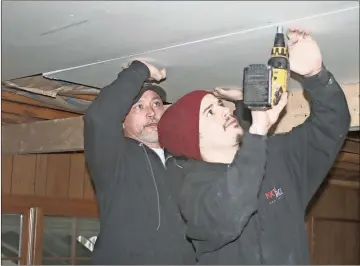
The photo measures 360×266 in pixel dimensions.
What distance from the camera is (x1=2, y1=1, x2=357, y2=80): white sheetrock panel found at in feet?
4.52

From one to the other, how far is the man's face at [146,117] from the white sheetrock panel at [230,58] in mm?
84

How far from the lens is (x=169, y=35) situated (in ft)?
5.32

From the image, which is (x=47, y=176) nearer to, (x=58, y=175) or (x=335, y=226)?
(x=58, y=175)

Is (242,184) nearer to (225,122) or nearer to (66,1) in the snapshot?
(225,122)

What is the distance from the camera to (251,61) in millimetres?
1873

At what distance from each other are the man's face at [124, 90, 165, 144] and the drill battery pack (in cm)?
77

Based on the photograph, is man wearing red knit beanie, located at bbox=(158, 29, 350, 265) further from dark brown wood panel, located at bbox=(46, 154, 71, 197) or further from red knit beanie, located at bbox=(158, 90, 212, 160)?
dark brown wood panel, located at bbox=(46, 154, 71, 197)

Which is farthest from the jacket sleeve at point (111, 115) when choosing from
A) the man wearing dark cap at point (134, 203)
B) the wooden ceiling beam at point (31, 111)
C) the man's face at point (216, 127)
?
the wooden ceiling beam at point (31, 111)

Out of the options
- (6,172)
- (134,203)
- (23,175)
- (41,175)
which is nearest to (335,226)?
(41,175)

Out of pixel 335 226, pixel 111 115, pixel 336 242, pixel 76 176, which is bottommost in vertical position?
pixel 336 242

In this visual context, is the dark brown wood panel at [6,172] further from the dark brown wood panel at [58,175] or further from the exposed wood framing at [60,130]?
the exposed wood framing at [60,130]

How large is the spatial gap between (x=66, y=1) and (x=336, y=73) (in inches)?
39.5

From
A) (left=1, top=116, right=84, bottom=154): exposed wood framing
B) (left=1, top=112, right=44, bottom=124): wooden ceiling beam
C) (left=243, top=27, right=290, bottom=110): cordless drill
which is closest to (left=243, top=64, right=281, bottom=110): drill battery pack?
(left=243, top=27, right=290, bottom=110): cordless drill

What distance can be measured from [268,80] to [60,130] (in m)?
1.40
